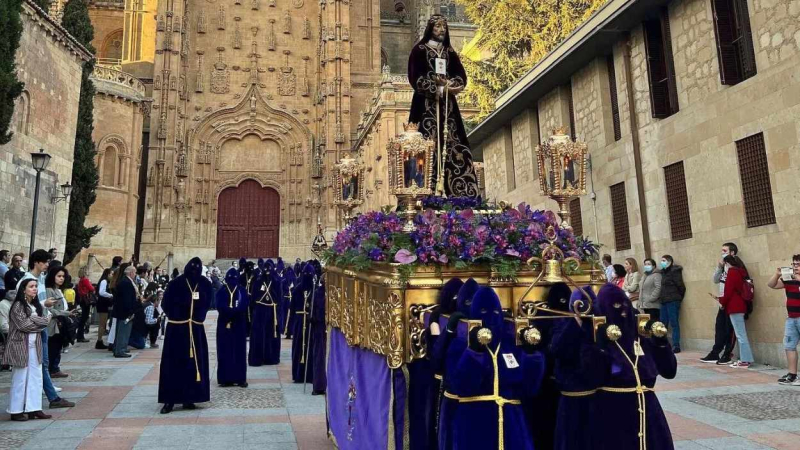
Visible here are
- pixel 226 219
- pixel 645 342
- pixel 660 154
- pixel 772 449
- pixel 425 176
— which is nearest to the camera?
pixel 645 342

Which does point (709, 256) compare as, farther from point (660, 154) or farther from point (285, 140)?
point (285, 140)

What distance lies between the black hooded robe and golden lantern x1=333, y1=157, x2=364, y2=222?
4.36 ft

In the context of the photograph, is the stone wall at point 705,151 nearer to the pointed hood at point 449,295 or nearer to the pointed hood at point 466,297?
the pointed hood at point 449,295

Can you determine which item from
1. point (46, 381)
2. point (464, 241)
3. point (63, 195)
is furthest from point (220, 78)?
point (464, 241)

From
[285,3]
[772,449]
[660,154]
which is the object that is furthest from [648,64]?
[285,3]

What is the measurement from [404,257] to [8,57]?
14672mm

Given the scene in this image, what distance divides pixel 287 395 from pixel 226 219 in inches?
1209

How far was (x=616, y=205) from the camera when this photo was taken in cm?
1302

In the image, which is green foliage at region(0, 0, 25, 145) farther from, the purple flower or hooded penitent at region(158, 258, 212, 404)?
the purple flower

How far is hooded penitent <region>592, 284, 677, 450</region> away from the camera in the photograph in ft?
10.1

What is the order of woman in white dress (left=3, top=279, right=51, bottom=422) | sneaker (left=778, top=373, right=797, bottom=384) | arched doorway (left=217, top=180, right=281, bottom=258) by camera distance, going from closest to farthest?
woman in white dress (left=3, top=279, right=51, bottom=422) < sneaker (left=778, top=373, right=797, bottom=384) < arched doorway (left=217, top=180, right=281, bottom=258)

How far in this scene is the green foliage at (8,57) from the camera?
507 inches

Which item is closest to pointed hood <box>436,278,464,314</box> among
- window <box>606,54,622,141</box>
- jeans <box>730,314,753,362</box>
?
jeans <box>730,314,753,362</box>

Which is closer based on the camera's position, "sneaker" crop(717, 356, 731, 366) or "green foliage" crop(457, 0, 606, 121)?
"sneaker" crop(717, 356, 731, 366)
